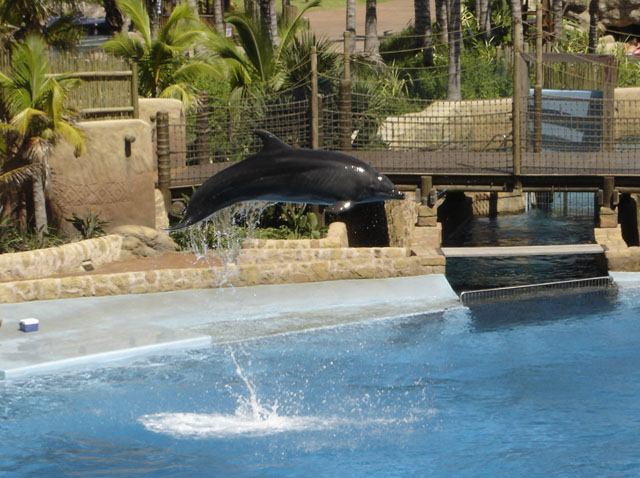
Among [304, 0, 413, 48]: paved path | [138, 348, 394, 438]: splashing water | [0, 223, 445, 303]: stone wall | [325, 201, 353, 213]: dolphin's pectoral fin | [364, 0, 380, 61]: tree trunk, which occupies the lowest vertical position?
[138, 348, 394, 438]: splashing water

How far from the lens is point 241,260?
15188 millimetres

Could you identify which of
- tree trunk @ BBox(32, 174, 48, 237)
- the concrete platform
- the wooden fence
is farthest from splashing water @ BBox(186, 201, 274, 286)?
the wooden fence

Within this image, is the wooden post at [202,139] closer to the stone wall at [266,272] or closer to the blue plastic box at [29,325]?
the stone wall at [266,272]

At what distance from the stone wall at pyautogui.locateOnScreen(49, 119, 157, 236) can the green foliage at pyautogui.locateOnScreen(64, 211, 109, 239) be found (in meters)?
0.09

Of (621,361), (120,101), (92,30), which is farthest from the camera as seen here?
(92,30)

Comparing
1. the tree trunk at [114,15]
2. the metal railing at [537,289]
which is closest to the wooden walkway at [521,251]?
the metal railing at [537,289]

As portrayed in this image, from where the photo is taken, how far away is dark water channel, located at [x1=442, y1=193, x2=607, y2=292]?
55.4 ft

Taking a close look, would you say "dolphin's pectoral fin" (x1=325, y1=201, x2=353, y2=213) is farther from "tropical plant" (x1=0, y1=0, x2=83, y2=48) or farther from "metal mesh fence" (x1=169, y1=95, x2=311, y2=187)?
"tropical plant" (x1=0, y1=0, x2=83, y2=48)

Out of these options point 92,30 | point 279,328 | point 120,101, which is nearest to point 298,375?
point 279,328

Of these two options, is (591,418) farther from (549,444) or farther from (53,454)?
(53,454)

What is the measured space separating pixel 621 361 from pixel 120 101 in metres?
9.95

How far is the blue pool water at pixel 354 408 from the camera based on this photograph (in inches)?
362

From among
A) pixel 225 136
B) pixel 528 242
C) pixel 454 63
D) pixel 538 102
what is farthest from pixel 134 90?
pixel 454 63

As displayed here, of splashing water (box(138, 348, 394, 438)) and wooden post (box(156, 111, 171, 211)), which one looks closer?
splashing water (box(138, 348, 394, 438))
